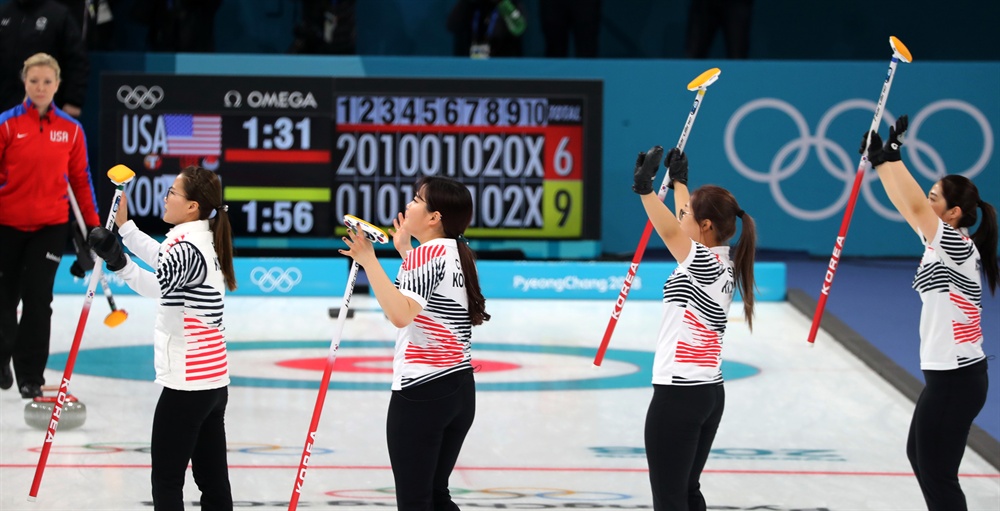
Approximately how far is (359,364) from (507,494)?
10.2ft

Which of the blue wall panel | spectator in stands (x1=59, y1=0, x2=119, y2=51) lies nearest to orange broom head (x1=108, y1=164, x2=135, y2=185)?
spectator in stands (x1=59, y1=0, x2=119, y2=51)

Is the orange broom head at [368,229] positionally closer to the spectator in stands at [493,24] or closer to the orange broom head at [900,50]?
the orange broom head at [900,50]

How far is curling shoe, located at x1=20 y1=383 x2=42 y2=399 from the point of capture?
750 cm

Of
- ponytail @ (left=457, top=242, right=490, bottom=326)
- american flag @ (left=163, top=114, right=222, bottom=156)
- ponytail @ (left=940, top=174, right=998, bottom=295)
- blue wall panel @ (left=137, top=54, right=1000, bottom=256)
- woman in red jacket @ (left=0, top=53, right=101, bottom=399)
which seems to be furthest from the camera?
blue wall panel @ (left=137, top=54, right=1000, bottom=256)

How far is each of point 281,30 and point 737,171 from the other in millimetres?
6039

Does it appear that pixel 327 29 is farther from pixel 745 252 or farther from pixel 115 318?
pixel 745 252

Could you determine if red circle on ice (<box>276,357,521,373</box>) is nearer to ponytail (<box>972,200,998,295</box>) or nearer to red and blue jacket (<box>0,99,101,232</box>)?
red and blue jacket (<box>0,99,101,232</box>)

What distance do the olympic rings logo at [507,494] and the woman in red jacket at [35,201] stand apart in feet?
7.74

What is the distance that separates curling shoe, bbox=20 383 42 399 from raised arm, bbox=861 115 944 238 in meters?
4.82

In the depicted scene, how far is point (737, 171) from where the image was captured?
14008 mm

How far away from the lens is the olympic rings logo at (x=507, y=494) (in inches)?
241

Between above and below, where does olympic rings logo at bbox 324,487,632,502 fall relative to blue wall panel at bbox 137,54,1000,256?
below

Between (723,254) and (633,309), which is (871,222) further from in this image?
(723,254)

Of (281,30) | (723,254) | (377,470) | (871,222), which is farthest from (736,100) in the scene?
(723,254)
